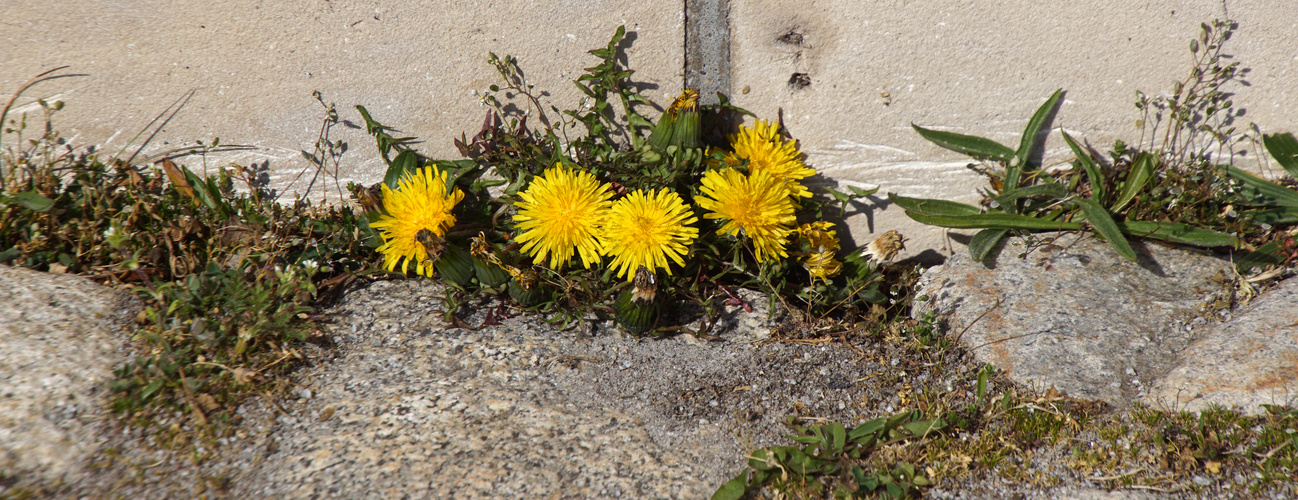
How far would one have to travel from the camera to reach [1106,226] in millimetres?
2229

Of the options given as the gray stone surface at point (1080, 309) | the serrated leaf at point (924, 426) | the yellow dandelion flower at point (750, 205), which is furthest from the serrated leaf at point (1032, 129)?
the serrated leaf at point (924, 426)

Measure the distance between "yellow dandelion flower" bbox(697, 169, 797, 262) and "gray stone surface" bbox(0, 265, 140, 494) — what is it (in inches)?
67.1

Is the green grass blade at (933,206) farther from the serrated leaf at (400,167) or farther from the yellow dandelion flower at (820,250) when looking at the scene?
the serrated leaf at (400,167)

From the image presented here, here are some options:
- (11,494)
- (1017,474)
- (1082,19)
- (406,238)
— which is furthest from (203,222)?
(1082,19)

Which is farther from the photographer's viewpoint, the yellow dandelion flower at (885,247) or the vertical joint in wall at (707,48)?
the vertical joint in wall at (707,48)

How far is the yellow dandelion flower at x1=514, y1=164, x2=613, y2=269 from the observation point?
206 centimetres

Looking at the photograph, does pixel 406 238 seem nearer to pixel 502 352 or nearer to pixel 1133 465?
pixel 502 352

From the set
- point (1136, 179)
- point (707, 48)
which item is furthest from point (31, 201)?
point (1136, 179)

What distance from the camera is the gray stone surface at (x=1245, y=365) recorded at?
1830mm

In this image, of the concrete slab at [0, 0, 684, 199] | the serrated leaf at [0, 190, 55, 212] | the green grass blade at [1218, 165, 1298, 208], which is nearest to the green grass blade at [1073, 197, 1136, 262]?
the green grass blade at [1218, 165, 1298, 208]

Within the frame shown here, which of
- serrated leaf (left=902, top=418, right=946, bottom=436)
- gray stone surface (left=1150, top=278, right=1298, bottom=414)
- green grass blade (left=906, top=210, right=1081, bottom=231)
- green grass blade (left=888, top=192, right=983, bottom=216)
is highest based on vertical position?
green grass blade (left=888, top=192, right=983, bottom=216)

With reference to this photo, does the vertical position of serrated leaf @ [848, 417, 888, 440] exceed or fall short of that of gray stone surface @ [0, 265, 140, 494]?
it falls short

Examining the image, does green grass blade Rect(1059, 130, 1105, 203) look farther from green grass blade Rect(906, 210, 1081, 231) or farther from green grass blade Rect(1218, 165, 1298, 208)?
green grass blade Rect(1218, 165, 1298, 208)

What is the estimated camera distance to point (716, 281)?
2.38 m
